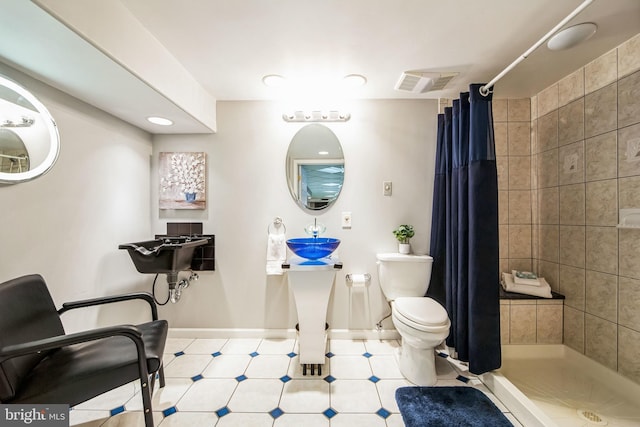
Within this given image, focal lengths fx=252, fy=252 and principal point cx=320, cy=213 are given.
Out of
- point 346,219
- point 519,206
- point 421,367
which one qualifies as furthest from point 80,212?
point 519,206

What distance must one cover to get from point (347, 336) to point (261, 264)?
1.01 m

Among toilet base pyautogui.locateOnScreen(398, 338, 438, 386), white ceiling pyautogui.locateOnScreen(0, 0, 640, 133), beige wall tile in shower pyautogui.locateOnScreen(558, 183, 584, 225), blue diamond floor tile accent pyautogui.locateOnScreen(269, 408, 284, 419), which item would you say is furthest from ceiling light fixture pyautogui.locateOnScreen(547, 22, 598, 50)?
blue diamond floor tile accent pyautogui.locateOnScreen(269, 408, 284, 419)

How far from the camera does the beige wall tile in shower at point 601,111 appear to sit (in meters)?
1.64

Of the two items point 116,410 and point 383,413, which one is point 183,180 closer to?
point 116,410

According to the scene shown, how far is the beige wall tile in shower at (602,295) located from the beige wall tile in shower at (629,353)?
3.7 inches

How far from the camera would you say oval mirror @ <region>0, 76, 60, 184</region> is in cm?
125

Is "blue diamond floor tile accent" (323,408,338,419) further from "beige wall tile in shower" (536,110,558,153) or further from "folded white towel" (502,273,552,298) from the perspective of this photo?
"beige wall tile in shower" (536,110,558,153)

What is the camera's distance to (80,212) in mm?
1656

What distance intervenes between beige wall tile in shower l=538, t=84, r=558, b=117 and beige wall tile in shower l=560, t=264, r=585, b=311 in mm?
1276

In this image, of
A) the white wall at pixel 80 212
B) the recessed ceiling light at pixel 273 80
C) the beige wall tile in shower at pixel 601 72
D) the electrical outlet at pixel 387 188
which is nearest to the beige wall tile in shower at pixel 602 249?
the beige wall tile in shower at pixel 601 72

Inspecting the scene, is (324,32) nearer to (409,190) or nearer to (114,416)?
(409,190)

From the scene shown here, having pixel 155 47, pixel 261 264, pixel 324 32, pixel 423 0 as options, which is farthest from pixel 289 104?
pixel 261 264

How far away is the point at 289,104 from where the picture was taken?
228 centimetres

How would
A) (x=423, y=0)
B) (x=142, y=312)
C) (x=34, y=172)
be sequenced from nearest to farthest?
1. (x=423, y=0)
2. (x=34, y=172)
3. (x=142, y=312)
